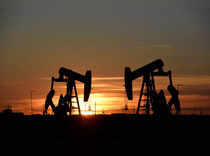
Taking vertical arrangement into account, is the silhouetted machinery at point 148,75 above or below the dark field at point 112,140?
above

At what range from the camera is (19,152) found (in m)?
27.6

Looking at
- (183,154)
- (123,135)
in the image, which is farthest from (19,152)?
(123,135)

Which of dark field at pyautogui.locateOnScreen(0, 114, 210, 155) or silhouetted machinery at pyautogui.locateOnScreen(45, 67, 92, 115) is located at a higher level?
silhouetted machinery at pyautogui.locateOnScreen(45, 67, 92, 115)

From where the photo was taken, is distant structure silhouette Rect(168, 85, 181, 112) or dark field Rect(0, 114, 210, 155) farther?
distant structure silhouette Rect(168, 85, 181, 112)

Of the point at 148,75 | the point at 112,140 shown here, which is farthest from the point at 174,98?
the point at 112,140

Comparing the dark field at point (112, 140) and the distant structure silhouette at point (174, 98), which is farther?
the distant structure silhouette at point (174, 98)

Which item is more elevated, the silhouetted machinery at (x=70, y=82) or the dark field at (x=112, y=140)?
the silhouetted machinery at (x=70, y=82)

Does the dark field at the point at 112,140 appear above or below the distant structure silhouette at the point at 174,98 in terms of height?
below

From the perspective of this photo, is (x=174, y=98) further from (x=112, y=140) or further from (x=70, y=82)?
(x=112, y=140)

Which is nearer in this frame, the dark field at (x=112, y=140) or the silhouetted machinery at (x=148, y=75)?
the dark field at (x=112, y=140)

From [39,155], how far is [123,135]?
11.8 metres

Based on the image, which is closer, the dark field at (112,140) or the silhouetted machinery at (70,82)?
the dark field at (112,140)

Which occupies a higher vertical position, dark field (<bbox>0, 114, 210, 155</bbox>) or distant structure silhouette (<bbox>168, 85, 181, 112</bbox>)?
distant structure silhouette (<bbox>168, 85, 181, 112</bbox>)

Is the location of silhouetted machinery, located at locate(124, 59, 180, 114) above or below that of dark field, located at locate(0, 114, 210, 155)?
above
